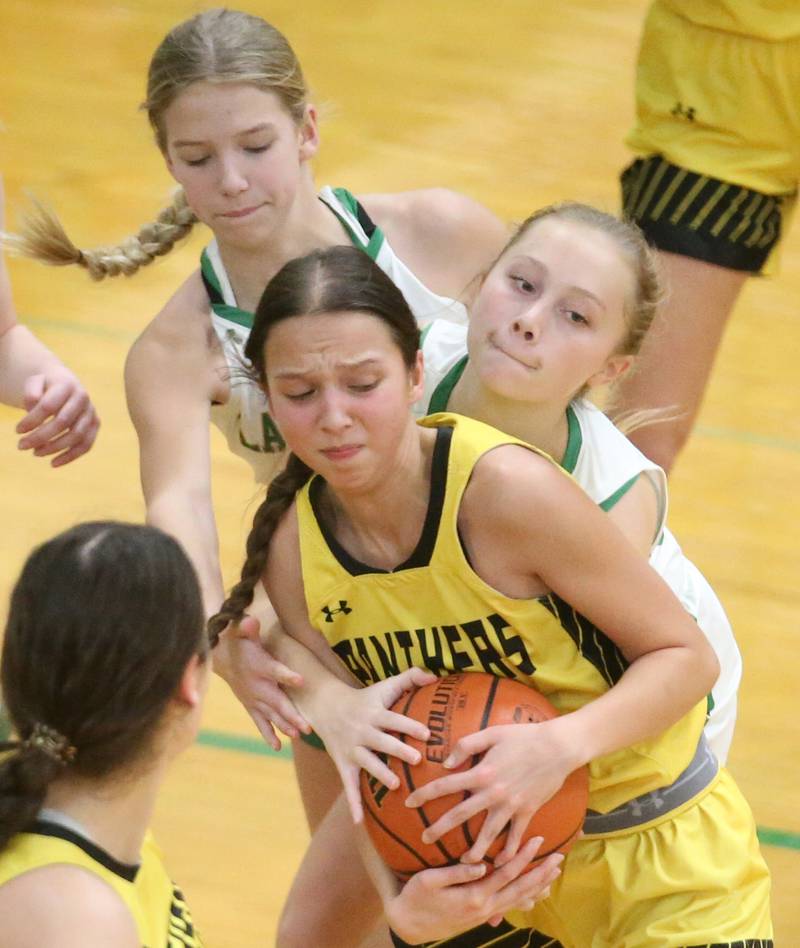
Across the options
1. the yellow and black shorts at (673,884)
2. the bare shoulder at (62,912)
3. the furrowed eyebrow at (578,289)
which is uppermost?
the furrowed eyebrow at (578,289)

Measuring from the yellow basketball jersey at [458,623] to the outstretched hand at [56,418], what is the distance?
2.11 ft

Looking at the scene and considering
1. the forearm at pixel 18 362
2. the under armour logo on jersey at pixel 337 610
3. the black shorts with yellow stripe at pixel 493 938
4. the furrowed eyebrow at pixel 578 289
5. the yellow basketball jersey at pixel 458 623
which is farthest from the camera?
the forearm at pixel 18 362

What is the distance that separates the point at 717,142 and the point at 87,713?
2178 mm

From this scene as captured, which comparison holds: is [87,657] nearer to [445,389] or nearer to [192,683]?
[192,683]

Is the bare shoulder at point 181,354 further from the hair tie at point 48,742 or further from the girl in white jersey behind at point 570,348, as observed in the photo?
the hair tie at point 48,742

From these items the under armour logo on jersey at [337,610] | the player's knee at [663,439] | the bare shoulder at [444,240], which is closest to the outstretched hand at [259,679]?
the under armour logo on jersey at [337,610]

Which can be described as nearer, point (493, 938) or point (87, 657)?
point (87, 657)

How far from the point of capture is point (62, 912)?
1.75 m

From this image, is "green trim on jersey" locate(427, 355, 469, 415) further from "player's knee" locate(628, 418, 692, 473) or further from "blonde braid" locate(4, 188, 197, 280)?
"player's knee" locate(628, 418, 692, 473)

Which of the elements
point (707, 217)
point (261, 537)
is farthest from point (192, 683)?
point (707, 217)

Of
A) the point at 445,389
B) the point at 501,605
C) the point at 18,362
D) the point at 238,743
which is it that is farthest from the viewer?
the point at 238,743

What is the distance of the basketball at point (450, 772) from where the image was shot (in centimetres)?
215

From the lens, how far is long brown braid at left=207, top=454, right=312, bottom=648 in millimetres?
2400

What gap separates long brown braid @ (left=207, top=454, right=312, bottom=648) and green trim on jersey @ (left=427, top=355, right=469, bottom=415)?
0.83 feet
